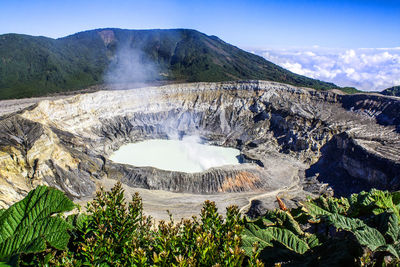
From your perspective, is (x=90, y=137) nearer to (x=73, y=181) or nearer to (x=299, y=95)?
(x=73, y=181)

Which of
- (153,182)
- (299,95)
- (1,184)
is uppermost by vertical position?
(299,95)

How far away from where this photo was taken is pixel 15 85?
3912 inches

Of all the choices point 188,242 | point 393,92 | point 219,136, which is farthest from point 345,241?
point 393,92

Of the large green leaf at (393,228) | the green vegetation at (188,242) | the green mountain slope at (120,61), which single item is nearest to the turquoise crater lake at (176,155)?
the green vegetation at (188,242)

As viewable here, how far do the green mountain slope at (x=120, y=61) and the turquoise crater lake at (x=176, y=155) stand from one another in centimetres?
4959

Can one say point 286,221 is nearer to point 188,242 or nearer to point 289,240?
point 289,240

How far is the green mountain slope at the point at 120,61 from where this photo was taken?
105000mm

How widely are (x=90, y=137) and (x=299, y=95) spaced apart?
136 ft

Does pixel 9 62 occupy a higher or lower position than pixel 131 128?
higher

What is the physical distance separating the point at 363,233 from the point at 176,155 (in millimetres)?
42072

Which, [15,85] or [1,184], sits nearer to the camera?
[1,184]

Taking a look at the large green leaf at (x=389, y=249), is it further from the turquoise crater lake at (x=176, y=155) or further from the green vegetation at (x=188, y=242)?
the turquoise crater lake at (x=176, y=155)

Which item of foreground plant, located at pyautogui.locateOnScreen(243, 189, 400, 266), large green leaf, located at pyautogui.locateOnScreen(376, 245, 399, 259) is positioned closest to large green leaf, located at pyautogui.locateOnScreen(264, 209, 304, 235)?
foreground plant, located at pyautogui.locateOnScreen(243, 189, 400, 266)

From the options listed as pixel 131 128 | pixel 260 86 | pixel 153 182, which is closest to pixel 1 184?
pixel 153 182
